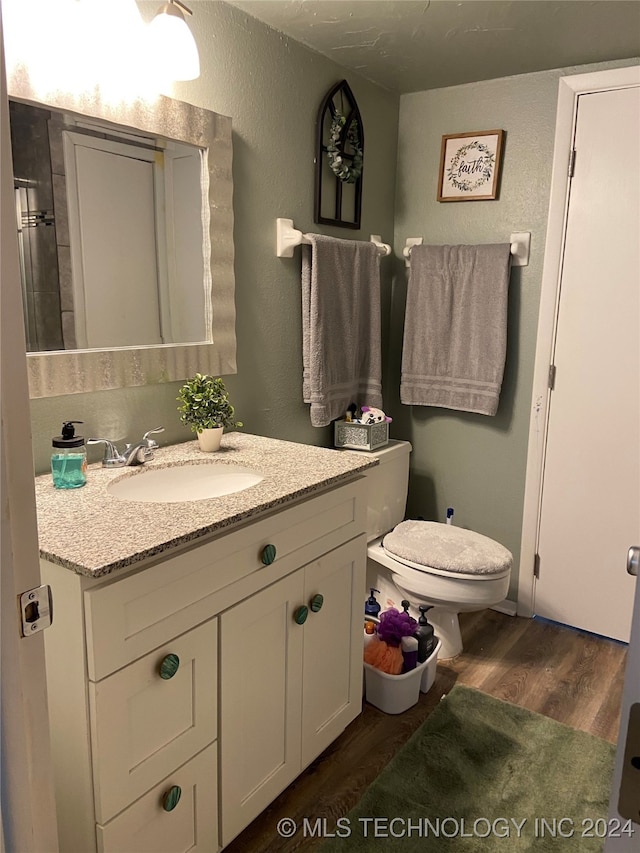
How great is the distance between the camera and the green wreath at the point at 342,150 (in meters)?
2.36

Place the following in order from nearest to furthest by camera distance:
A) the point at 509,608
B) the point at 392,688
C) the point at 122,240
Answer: the point at 122,240 < the point at 392,688 < the point at 509,608

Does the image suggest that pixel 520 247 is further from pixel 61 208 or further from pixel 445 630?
pixel 61 208

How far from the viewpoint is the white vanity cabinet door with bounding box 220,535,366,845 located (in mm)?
1451

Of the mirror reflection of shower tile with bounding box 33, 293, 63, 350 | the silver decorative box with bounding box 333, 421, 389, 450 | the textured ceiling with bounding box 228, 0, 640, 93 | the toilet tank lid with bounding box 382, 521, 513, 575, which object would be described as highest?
the textured ceiling with bounding box 228, 0, 640, 93

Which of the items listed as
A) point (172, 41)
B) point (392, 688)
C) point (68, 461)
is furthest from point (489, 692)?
point (172, 41)

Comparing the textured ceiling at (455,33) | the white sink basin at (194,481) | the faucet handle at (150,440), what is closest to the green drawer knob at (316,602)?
the white sink basin at (194,481)

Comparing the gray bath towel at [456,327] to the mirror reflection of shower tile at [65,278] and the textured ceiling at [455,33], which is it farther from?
the mirror reflection of shower tile at [65,278]

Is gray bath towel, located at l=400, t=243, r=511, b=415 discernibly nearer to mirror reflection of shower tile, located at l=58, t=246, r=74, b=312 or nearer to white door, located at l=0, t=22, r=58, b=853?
mirror reflection of shower tile, located at l=58, t=246, r=74, b=312

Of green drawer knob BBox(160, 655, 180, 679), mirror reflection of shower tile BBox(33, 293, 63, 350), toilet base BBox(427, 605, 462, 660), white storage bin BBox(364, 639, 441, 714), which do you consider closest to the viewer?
green drawer knob BBox(160, 655, 180, 679)

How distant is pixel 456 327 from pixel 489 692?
4.46 feet

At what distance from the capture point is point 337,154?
2363 millimetres

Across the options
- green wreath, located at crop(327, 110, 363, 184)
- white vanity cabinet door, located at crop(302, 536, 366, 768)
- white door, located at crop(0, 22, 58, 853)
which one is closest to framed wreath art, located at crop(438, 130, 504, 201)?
green wreath, located at crop(327, 110, 363, 184)

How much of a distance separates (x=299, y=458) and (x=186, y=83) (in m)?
1.08

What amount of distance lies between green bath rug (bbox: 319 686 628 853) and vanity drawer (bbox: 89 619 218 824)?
1.73 feet
